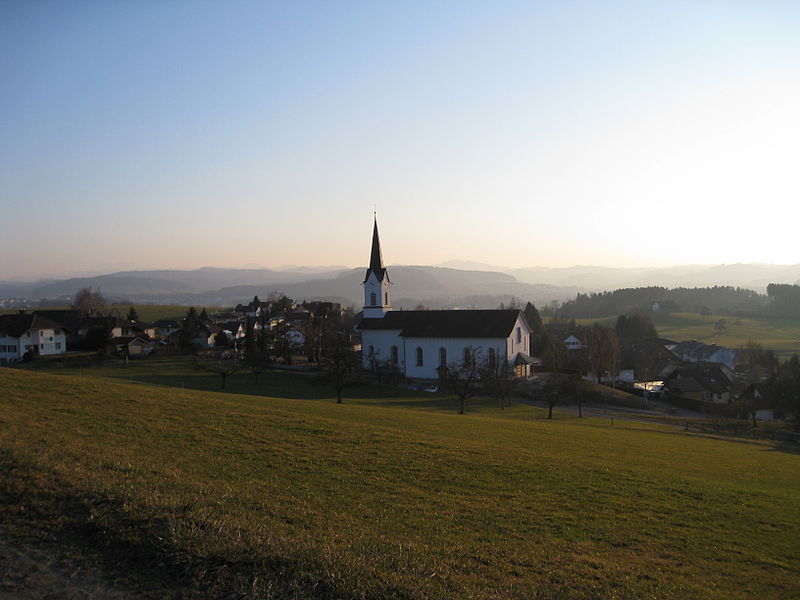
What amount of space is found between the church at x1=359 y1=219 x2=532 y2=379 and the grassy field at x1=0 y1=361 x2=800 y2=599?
3522cm

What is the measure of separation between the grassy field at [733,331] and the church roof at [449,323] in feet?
217

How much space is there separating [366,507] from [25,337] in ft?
237

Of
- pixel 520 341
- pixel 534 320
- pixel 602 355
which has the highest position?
pixel 534 320

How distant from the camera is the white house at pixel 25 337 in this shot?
67.2m

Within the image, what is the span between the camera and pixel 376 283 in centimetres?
6606

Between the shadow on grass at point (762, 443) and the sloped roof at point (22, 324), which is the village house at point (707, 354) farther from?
the sloped roof at point (22, 324)

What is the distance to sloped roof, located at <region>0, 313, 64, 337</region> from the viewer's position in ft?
222

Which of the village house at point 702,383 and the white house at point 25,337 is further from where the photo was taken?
the village house at point 702,383

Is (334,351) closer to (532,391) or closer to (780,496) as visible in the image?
(532,391)

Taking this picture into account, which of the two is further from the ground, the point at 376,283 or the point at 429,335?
the point at 376,283

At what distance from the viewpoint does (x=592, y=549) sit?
10.4m

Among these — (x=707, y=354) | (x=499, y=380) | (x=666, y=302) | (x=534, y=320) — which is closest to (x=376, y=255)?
(x=499, y=380)

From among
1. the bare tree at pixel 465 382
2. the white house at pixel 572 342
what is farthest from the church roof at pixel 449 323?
the white house at pixel 572 342

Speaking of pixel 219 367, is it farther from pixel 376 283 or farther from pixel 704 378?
pixel 704 378
